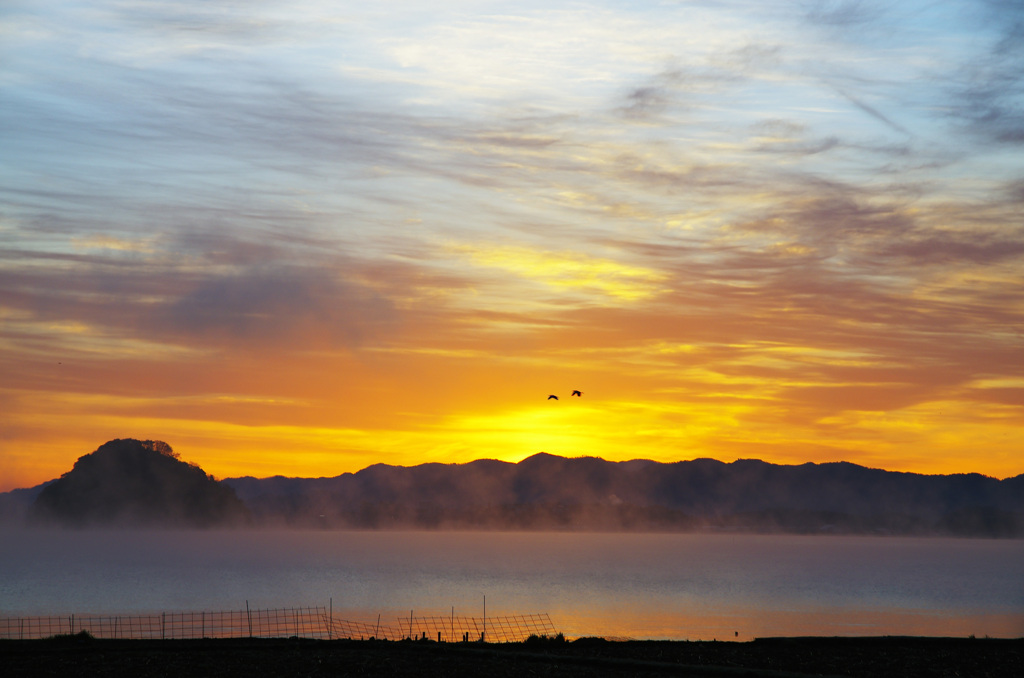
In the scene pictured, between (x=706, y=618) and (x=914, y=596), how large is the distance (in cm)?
6866

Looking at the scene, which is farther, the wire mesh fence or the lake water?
the lake water

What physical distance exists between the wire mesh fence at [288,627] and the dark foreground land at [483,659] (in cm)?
2304

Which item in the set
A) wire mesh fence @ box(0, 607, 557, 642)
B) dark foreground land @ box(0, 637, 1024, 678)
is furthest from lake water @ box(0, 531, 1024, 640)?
dark foreground land @ box(0, 637, 1024, 678)

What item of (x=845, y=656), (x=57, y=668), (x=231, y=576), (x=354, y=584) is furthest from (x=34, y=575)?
(x=845, y=656)

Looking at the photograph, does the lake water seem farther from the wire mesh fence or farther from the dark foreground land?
the dark foreground land

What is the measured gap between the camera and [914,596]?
15838 centimetres

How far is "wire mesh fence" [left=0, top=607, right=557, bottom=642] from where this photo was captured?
8031 centimetres

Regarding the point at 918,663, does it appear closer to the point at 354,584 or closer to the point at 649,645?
the point at 649,645

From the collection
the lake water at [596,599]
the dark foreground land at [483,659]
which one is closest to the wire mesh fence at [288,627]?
the lake water at [596,599]

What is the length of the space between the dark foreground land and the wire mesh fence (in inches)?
907

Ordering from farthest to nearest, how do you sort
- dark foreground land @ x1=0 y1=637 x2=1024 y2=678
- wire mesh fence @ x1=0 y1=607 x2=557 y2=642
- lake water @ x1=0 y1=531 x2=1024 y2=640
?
lake water @ x1=0 y1=531 x2=1024 y2=640 → wire mesh fence @ x1=0 y1=607 x2=557 y2=642 → dark foreground land @ x1=0 y1=637 x2=1024 y2=678

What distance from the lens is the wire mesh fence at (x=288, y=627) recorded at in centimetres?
8031

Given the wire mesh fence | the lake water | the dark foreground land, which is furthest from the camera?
the lake water

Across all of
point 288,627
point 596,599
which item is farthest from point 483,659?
point 596,599
